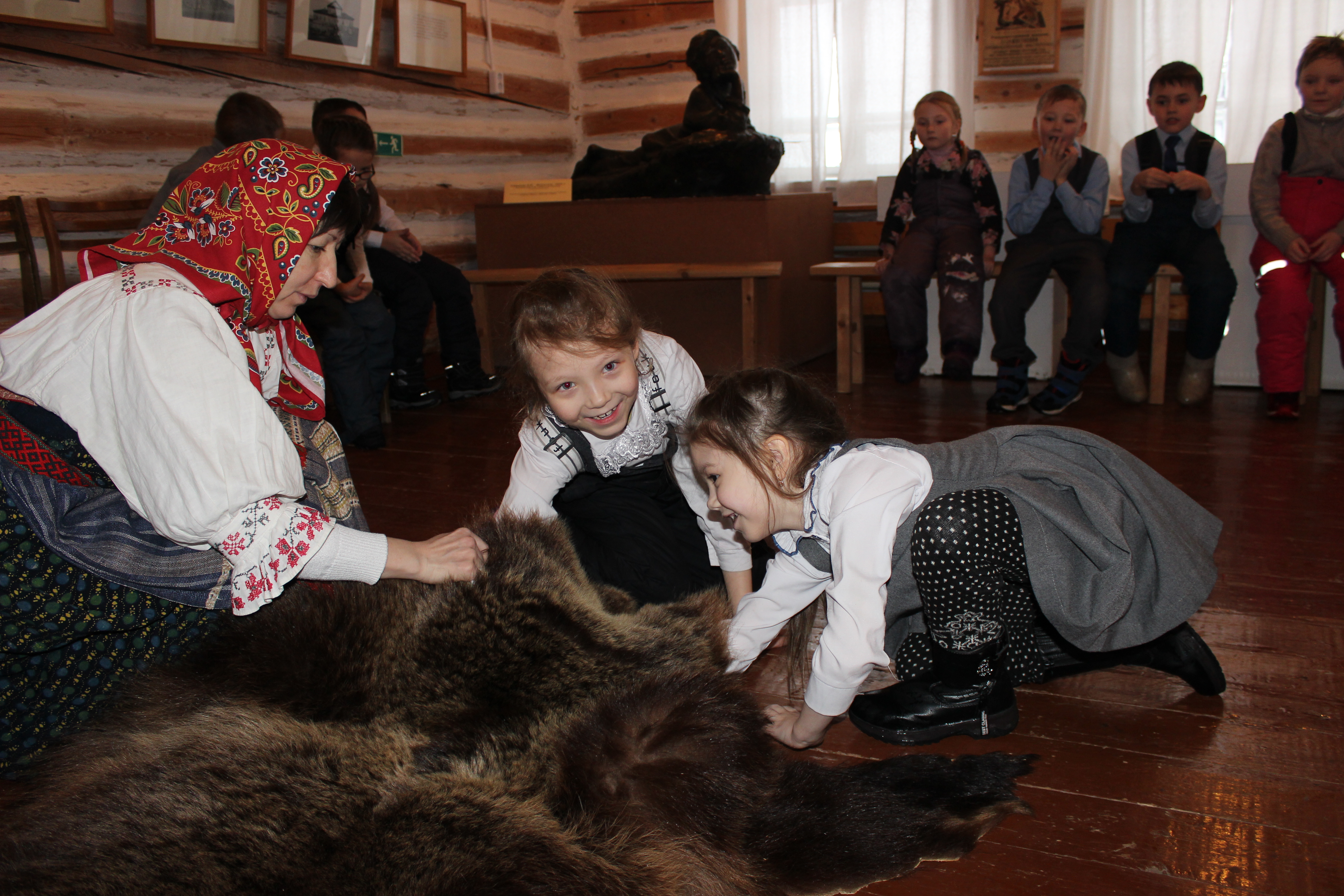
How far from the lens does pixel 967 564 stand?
1.34 m

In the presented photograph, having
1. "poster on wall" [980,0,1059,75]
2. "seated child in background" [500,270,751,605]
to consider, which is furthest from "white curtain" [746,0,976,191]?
"seated child in background" [500,270,751,605]

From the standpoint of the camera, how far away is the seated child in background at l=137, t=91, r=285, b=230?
3.13m

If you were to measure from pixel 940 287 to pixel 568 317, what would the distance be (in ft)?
9.29

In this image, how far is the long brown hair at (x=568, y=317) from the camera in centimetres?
156

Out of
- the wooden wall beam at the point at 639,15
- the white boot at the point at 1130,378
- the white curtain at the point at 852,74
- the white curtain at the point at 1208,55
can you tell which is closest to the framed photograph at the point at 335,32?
the wooden wall beam at the point at 639,15

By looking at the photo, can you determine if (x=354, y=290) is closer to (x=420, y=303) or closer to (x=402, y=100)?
(x=420, y=303)

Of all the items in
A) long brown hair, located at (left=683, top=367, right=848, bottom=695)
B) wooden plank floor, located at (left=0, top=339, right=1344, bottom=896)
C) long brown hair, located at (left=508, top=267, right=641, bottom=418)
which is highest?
long brown hair, located at (left=508, top=267, right=641, bottom=418)

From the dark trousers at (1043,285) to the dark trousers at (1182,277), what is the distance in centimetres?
7

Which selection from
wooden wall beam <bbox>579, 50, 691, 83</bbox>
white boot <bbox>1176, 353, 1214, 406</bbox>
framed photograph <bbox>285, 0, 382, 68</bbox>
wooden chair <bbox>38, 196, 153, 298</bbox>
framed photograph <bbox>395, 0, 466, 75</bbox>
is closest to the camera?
wooden chair <bbox>38, 196, 153, 298</bbox>

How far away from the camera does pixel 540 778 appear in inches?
43.2

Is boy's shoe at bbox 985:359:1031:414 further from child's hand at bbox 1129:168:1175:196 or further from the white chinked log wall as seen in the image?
the white chinked log wall

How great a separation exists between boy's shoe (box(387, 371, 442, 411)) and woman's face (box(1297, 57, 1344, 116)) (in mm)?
3705

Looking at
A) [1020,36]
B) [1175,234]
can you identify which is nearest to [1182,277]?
[1175,234]

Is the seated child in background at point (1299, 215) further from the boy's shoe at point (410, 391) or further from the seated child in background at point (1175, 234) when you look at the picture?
the boy's shoe at point (410, 391)
